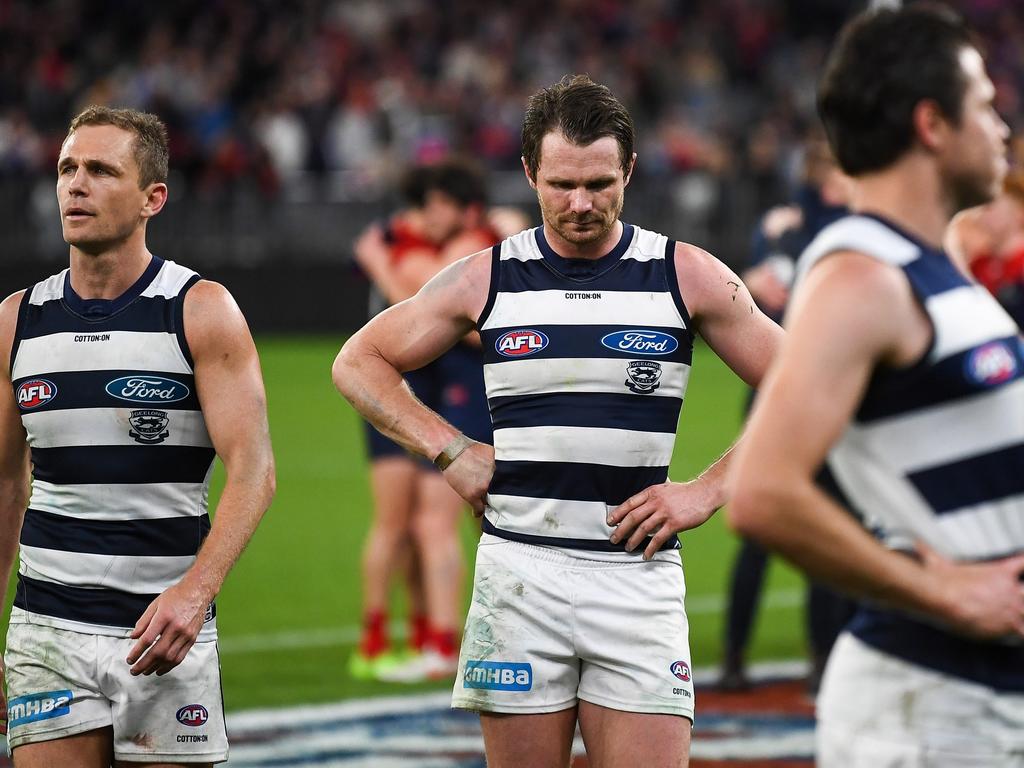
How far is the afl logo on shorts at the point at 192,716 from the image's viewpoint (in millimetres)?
4293

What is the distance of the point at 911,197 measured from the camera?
289cm

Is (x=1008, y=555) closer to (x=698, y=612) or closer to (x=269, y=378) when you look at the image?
(x=698, y=612)

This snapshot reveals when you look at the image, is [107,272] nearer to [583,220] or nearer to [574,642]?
[583,220]

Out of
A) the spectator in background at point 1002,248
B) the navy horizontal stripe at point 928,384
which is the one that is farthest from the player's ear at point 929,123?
the spectator in background at point 1002,248

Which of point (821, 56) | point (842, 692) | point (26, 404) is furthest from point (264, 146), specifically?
point (842, 692)

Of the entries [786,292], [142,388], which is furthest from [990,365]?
[786,292]

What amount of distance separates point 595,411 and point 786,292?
12.5 ft

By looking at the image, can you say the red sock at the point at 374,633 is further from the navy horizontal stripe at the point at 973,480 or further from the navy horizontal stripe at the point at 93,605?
the navy horizontal stripe at the point at 973,480

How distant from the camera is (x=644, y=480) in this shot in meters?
4.33

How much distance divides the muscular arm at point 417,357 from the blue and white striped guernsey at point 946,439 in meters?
1.66

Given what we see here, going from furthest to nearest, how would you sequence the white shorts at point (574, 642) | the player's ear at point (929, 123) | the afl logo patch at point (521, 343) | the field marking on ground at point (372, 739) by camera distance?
the field marking on ground at point (372, 739)
the afl logo patch at point (521, 343)
the white shorts at point (574, 642)
the player's ear at point (929, 123)

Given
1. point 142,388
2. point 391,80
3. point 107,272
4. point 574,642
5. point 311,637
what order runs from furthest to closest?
point 391,80 → point 311,637 → point 107,272 → point 142,388 → point 574,642

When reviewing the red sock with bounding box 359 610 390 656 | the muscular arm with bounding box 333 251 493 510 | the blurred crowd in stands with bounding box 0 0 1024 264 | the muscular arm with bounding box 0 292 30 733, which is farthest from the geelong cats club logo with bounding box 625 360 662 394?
the blurred crowd in stands with bounding box 0 0 1024 264

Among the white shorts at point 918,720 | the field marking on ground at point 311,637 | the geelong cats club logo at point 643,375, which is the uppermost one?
the geelong cats club logo at point 643,375
